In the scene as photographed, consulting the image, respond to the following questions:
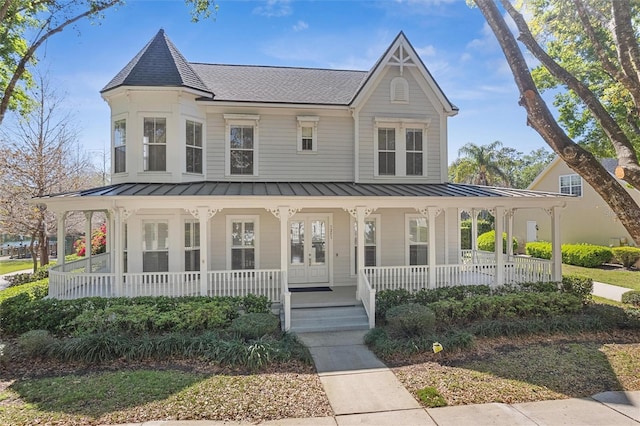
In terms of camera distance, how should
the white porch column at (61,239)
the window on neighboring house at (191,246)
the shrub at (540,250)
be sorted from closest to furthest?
the white porch column at (61,239) → the window on neighboring house at (191,246) → the shrub at (540,250)

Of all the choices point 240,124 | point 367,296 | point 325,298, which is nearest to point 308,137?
point 240,124

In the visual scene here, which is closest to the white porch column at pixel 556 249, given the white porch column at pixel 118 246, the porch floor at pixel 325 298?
the porch floor at pixel 325 298

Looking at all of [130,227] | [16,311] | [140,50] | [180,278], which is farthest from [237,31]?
[16,311]

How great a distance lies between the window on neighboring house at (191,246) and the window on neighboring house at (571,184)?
24.7 metres

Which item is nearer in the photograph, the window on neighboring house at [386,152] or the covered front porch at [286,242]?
the covered front porch at [286,242]

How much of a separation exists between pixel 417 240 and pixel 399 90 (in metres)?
5.66

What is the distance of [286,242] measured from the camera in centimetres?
973

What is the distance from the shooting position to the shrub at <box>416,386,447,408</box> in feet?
17.9

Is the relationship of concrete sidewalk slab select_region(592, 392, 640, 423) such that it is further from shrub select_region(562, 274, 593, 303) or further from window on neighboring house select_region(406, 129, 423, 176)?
window on neighboring house select_region(406, 129, 423, 176)

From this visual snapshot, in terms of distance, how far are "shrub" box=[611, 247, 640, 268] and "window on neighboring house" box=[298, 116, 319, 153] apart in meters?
18.7

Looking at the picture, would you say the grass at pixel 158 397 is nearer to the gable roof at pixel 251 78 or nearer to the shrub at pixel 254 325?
the shrub at pixel 254 325

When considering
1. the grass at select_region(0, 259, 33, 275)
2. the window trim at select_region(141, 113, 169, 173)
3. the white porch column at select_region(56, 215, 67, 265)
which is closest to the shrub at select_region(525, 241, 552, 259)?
the window trim at select_region(141, 113, 169, 173)

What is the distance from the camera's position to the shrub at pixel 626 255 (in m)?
18.7

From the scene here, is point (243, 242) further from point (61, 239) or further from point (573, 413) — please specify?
point (573, 413)
